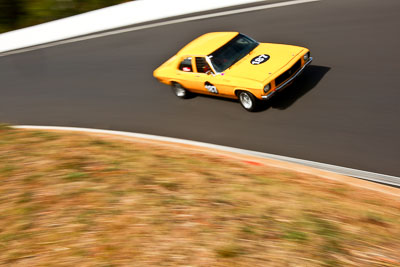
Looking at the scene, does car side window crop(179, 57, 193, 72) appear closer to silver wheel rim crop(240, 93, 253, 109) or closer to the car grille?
silver wheel rim crop(240, 93, 253, 109)

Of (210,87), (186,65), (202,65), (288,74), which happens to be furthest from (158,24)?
(288,74)

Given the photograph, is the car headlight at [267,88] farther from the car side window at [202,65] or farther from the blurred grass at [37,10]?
the blurred grass at [37,10]

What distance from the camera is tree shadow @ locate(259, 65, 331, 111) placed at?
9.41m

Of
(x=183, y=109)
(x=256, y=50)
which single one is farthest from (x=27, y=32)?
(x=256, y=50)

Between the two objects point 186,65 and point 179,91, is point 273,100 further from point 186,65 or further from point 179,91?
point 179,91

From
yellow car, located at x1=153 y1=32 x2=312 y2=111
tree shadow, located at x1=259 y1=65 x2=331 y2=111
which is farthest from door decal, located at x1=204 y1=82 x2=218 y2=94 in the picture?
tree shadow, located at x1=259 y1=65 x2=331 y2=111

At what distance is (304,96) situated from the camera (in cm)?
942

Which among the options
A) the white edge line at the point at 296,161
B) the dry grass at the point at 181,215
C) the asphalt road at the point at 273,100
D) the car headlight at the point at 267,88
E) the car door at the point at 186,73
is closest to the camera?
the dry grass at the point at 181,215

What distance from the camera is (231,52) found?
31.7ft

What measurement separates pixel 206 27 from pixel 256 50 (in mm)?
4591

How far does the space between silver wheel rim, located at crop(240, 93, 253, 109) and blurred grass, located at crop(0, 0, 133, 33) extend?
905cm

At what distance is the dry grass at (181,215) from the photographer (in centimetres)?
521

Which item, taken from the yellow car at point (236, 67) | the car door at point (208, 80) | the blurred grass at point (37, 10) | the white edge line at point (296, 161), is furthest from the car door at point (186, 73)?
the blurred grass at point (37, 10)

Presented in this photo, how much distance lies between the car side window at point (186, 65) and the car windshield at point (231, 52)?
0.60 m
